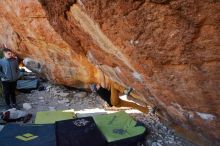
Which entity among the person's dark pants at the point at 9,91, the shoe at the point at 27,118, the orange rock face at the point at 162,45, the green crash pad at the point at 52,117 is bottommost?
the shoe at the point at 27,118

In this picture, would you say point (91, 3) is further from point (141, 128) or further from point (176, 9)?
point (141, 128)

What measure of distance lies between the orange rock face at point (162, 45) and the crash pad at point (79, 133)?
851 mm

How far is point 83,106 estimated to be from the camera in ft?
20.4

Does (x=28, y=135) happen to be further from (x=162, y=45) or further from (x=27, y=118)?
(x=162, y=45)

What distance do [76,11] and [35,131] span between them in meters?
1.85

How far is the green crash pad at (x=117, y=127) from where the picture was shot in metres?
4.27

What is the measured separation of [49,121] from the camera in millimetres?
5031

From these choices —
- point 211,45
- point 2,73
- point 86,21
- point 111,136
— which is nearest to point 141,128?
point 111,136

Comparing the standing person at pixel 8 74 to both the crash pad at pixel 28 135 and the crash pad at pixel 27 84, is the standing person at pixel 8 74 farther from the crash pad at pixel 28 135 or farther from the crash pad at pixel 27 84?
the crash pad at pixel 28 135

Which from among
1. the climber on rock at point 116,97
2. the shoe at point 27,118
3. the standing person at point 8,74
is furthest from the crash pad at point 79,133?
the standing person at point 8,74

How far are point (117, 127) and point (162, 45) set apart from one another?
6.68 ft

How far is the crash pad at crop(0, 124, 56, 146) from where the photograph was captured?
155 inches

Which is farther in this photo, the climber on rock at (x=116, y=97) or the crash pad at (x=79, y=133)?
→ the climber on rock at (x=116, y=97)

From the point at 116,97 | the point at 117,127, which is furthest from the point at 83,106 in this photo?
the point at 117,127
